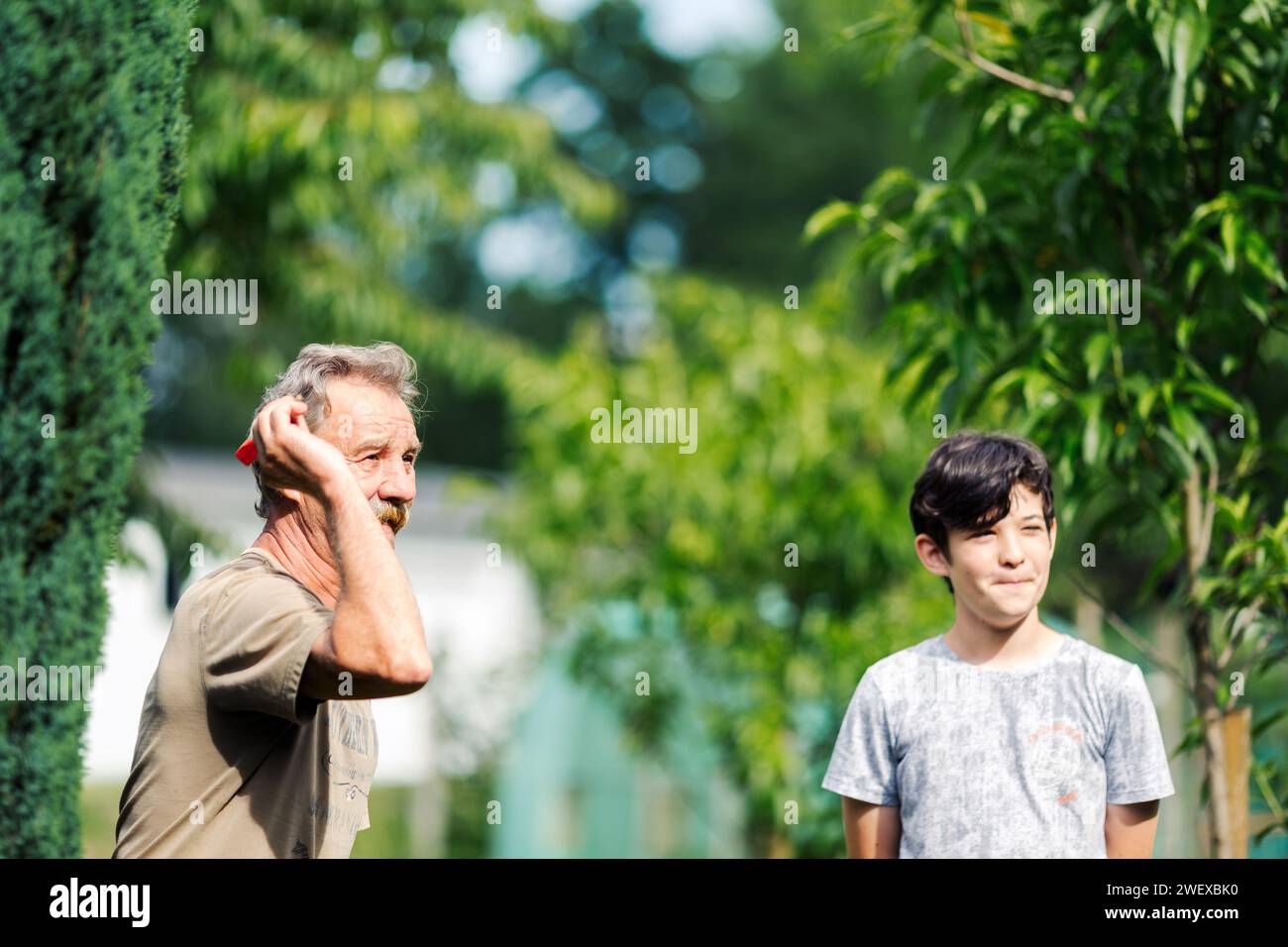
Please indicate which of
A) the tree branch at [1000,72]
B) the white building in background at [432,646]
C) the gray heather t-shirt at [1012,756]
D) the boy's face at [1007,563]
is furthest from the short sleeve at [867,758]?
the white building in background at [432,646]

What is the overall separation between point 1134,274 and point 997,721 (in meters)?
1.82

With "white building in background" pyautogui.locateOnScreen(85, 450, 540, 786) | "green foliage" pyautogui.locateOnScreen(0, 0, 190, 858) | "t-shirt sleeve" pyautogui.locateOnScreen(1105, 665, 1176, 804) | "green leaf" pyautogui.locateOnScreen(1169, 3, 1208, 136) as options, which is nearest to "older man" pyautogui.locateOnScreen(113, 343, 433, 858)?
"green foliage" pyautogui.locateOnScreen(0, 0, 190, 858)

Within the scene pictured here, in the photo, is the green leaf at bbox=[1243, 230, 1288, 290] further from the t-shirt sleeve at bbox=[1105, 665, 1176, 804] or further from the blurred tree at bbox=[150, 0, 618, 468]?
the blurred tree at bbox=[150, 0, 618, 468]

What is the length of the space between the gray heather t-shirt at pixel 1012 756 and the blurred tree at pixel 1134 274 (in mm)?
973

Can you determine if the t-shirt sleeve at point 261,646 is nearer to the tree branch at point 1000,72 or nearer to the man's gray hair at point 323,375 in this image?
the man's gray hair at point 323,375

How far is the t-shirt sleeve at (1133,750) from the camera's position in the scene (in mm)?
2682

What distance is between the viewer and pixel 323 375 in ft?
9.17

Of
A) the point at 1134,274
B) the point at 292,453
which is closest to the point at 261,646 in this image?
the point at 292,453

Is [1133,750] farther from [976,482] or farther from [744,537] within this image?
[744,537]

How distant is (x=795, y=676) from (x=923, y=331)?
4.37 meters

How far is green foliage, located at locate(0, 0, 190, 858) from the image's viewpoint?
302cm

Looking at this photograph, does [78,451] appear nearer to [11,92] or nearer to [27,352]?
[27,352]

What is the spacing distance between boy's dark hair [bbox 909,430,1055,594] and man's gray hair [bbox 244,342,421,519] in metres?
1.06
